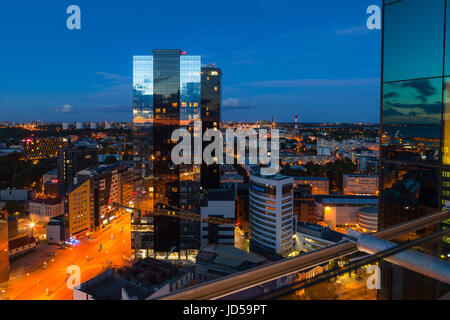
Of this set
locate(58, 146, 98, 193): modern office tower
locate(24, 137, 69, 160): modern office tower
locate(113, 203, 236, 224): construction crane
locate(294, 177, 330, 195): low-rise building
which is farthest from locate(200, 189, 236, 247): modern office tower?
locate(24, 137, 69, 160): modern office tower

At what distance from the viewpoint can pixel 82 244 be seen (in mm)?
13016

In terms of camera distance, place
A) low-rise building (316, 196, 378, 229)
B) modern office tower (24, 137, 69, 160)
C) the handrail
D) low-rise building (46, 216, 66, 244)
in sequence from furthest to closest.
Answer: modern office tower (24, 137, 69, 160) → low-rise building (316, 196, 378, 229) → low-rise building (46, 216, 66, 244) → the handrail

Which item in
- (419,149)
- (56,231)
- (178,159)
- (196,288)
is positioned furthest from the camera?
(56,231)

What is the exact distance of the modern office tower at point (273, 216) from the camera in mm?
10383

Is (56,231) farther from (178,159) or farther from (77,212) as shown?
(178,159)

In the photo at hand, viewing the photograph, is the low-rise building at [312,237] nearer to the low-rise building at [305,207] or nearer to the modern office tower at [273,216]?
the modern office tower at [273,216]

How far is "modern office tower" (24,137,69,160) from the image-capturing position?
2836 centimetres

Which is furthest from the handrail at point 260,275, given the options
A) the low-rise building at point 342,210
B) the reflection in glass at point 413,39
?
the low-rise building at point 342,210

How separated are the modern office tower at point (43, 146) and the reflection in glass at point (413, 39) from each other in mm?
29688

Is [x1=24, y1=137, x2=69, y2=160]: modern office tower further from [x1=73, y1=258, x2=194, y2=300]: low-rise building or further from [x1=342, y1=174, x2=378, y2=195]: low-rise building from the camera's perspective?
[x1=73, y1=258, x2=194, y2=300]: low-rise building

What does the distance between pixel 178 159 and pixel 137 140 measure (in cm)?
147

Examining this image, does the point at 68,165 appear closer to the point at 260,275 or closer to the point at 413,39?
the point at 413,39

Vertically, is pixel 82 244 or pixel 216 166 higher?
pixel 216 166
